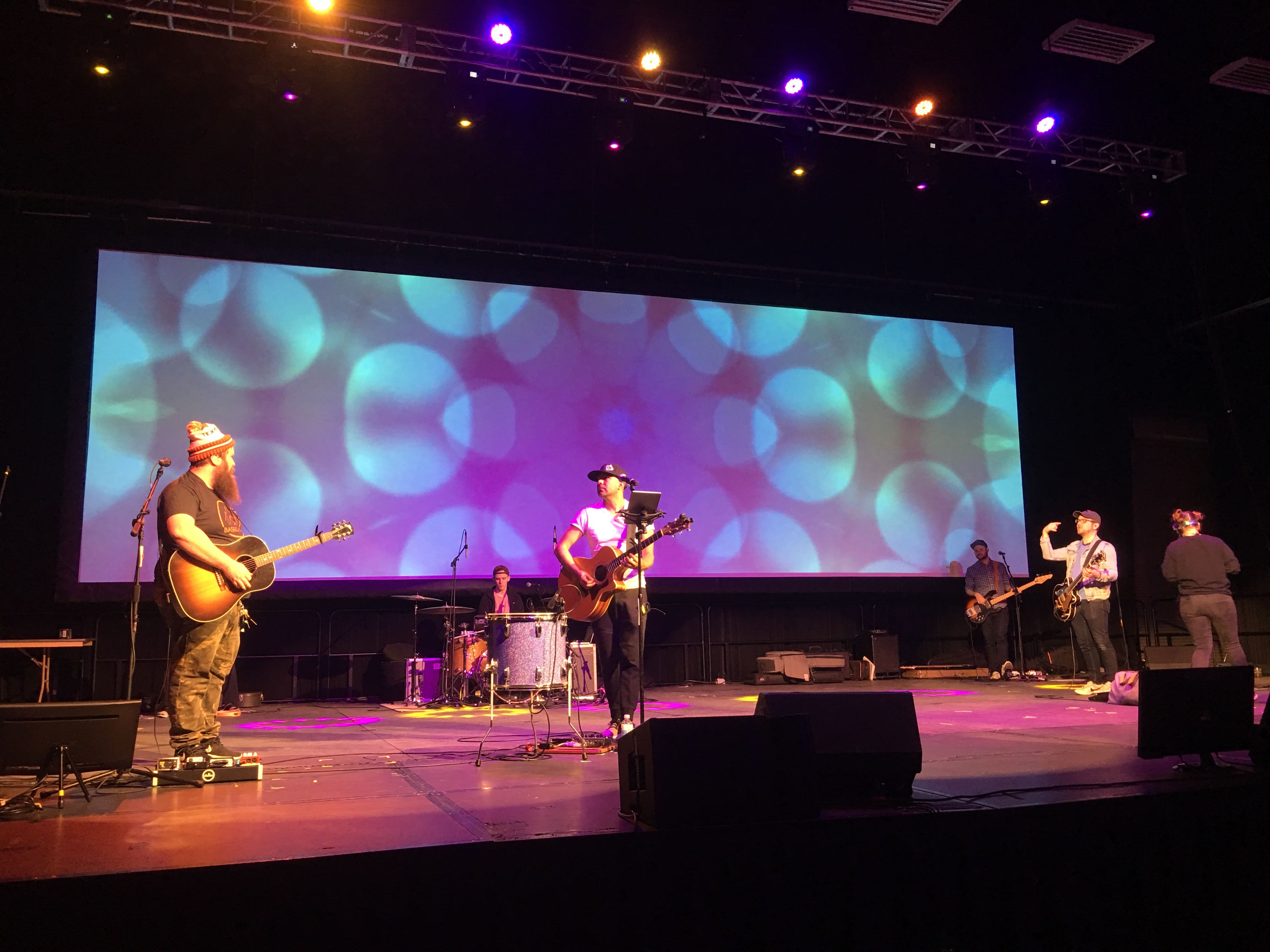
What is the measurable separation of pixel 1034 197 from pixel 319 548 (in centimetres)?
880

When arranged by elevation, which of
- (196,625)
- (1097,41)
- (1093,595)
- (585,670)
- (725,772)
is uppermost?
(1097,41)

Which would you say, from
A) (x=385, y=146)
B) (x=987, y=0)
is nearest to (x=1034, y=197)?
(x=987, y=0)

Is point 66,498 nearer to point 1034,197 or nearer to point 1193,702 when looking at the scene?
point 1193,702

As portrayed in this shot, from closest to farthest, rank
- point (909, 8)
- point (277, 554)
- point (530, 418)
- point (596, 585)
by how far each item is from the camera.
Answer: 1. point (277, 554)
2. point (596, 585)
3. point (909, 8)
4. point (530, 418)

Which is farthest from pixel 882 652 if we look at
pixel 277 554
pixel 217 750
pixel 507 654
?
pixel 217 750

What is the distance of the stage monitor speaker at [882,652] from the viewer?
38.8 ft

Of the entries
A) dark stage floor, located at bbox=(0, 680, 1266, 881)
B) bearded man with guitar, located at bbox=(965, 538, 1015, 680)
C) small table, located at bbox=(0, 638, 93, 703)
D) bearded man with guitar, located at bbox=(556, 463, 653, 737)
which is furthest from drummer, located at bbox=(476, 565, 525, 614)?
bearded man with guitar, located at bbox=(965, 538, 1015, 680)

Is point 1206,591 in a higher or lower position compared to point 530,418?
lower

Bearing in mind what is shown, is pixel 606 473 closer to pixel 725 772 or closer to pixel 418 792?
pixel 418 792

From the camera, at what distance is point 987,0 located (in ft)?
25.8

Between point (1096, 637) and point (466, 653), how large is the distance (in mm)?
6342

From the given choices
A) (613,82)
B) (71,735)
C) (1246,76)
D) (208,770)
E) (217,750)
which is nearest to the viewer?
(71,735)

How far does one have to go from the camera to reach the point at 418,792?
3988mm

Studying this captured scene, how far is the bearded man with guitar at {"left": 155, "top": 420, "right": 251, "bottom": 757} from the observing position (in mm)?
4430
